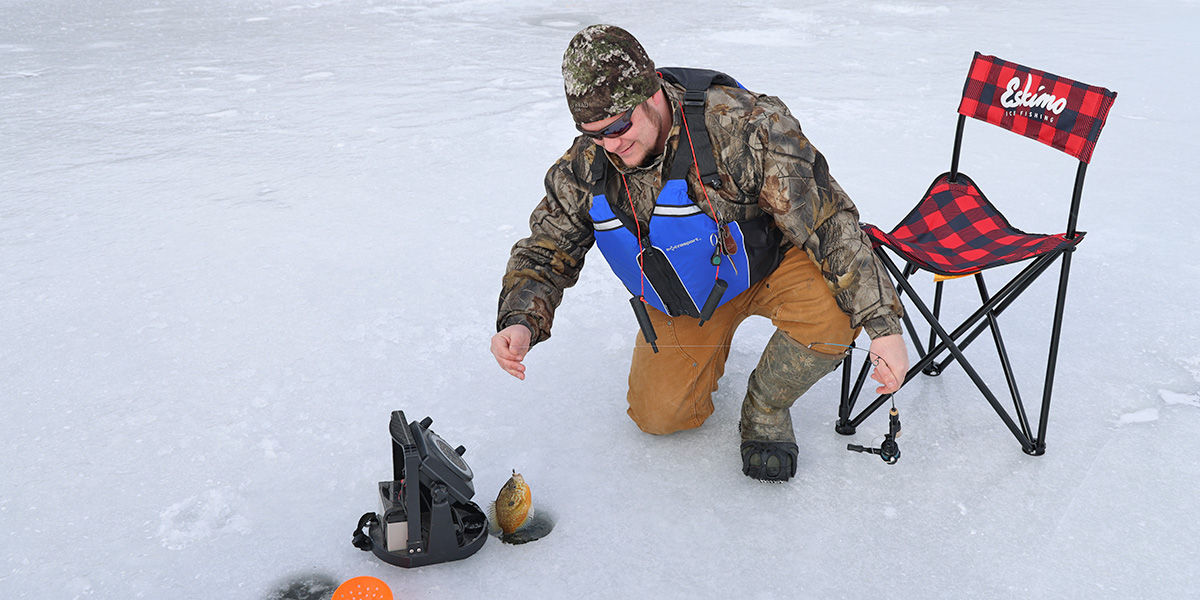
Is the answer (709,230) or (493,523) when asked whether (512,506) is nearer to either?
(493,523)

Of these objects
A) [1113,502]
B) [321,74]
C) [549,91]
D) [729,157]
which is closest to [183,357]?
[729,157]

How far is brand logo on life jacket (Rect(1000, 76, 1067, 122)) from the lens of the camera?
2.27m

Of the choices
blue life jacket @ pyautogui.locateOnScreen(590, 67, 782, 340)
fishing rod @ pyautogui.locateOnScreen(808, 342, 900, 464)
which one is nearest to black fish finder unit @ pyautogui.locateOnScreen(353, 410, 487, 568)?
blue life jacket @ pyautogui.locateOnScreen(590, 67, 782, 340)

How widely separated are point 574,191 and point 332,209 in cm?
215

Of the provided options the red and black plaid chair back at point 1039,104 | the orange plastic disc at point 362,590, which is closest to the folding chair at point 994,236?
the red and black plaid chair back at point 1039,104

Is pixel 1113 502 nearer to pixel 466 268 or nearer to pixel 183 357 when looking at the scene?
pixel 466 268

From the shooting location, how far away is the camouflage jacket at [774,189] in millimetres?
1896

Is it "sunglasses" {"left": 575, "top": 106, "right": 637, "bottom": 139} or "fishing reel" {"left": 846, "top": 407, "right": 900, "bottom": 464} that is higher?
"sunglasses" {"left": 575, "top": 106, "right": 637, "bottom": 139}

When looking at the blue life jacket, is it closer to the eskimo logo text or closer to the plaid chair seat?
the plaid chair seat

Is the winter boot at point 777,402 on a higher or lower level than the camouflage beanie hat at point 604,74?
lower

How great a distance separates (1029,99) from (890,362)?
975 mm

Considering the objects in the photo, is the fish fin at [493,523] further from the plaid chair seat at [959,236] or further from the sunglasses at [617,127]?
the plaid chair seat at [959,236]

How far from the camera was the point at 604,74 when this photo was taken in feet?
5.67

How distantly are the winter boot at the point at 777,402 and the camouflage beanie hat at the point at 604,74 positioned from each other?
2.42 ft
